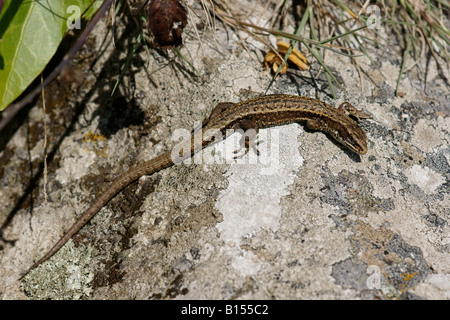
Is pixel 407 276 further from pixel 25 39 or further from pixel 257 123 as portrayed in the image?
pixel 25 39

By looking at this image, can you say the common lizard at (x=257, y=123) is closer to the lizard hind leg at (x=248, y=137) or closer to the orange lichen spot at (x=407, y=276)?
the lizard hind leg at (x=248, y=137)

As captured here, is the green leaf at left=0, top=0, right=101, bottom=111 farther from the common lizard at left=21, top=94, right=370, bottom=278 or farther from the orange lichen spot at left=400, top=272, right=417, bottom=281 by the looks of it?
the orange lichen spot at left=400, top=272, right=417, bottom=281

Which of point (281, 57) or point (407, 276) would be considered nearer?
point (407, 276)

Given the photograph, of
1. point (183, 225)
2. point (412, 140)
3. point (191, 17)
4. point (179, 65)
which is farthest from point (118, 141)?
point (412, 140)

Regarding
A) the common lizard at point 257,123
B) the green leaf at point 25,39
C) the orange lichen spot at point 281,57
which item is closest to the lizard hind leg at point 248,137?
the common lizard at point 257,123

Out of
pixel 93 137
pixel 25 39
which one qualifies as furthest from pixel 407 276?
pixel 25 39

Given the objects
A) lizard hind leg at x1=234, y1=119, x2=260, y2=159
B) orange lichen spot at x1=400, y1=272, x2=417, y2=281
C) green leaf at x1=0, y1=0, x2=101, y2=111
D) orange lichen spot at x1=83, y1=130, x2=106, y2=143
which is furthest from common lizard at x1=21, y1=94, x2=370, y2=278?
green leaf at x1=0, y1=0, x2=101, y2=111
